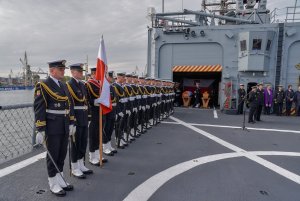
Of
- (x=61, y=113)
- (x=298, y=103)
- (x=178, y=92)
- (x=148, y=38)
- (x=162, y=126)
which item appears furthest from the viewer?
(x=178, y=92)

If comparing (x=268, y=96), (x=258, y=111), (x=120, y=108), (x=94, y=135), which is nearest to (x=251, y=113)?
(x=258, y=111)

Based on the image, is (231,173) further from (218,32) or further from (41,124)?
(218,32)

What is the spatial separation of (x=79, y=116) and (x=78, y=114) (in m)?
0.03

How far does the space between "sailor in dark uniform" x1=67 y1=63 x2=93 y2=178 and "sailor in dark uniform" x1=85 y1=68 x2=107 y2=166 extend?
0.47 m

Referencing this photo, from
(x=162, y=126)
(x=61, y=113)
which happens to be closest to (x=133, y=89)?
(x=162, y=126)

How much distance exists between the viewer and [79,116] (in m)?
3.51

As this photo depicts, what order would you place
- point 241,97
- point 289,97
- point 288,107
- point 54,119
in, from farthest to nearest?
1. point 288,107
2. point 289,97
3. point 241,97
4. point 54,119

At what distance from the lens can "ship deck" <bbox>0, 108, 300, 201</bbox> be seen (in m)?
3.00

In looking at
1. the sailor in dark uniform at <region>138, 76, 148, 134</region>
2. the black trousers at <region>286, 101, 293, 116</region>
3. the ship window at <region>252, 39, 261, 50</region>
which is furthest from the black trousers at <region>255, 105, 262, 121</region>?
the sailor in dark uniform at <region>138, 76, 148, 134</region>

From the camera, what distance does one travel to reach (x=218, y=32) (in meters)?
12.4

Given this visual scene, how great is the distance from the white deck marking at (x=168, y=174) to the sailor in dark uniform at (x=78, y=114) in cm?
90

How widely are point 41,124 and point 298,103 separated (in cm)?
1124

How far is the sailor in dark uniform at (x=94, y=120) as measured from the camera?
4090mm

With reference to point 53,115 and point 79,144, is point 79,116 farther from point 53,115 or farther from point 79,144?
point 53,115
